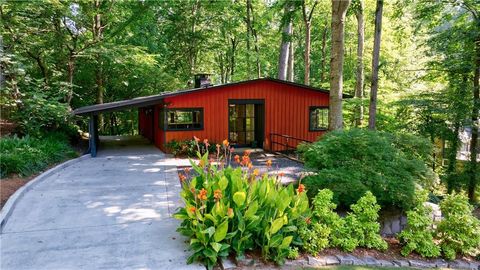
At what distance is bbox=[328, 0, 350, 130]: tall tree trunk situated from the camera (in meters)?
7.48

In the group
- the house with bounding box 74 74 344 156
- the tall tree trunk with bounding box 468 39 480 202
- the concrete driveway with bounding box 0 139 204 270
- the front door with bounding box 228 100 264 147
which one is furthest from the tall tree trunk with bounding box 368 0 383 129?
the concrete driveway with bounding box 0 139 204 270

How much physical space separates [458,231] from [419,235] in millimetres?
557

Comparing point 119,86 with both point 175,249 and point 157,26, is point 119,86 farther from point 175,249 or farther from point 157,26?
point 175,249

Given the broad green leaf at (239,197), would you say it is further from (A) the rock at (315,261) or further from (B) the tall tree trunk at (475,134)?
(B) the tall tree trunk at (475,134)

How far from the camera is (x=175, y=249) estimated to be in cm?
411

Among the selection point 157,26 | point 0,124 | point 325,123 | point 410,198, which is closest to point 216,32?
point 157,26

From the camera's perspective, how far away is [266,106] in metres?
12.6

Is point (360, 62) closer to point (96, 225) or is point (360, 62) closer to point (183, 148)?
point (183, 148)

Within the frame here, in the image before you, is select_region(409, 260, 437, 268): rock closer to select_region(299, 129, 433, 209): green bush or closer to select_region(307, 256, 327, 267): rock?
select_region(299, 129, 433, 209): green bush

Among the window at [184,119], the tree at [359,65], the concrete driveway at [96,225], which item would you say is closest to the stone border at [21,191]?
the concrete driveway at [96,225]

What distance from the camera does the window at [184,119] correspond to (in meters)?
11.7

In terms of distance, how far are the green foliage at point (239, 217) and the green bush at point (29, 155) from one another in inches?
212

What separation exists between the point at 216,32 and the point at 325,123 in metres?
11.2

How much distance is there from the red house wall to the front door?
43cm
